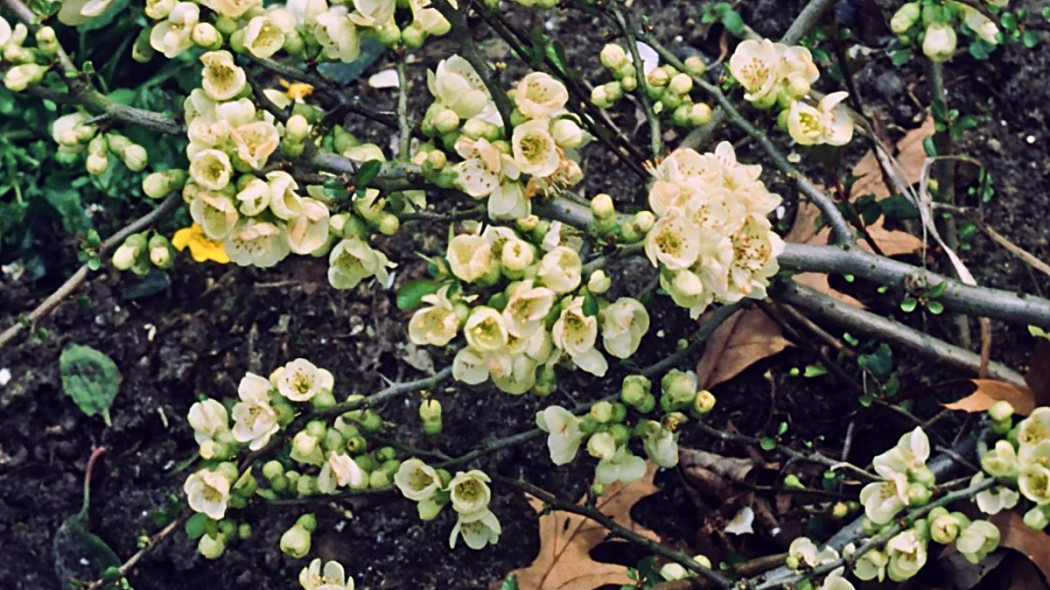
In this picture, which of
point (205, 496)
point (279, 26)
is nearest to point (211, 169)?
point (279, 26)

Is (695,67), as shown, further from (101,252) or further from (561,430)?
(101,252)

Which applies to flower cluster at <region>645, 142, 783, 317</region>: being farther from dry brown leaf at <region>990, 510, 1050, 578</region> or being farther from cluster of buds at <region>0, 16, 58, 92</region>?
cluster of buds at <region>0, 16, 58, 92</region>

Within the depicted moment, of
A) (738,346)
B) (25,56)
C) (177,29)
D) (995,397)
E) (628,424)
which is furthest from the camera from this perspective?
(738,346)

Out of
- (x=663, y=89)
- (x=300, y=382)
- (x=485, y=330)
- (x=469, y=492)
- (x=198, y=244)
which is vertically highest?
(x=663, y=89)

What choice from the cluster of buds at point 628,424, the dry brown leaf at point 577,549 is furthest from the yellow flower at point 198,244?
the cluster of buds at point 628,424

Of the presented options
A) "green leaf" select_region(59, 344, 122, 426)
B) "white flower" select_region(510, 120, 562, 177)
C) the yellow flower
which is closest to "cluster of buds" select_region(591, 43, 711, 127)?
"white flower" select_region(510, 120, 562, 177)

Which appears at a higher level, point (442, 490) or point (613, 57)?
point (613, 57)
